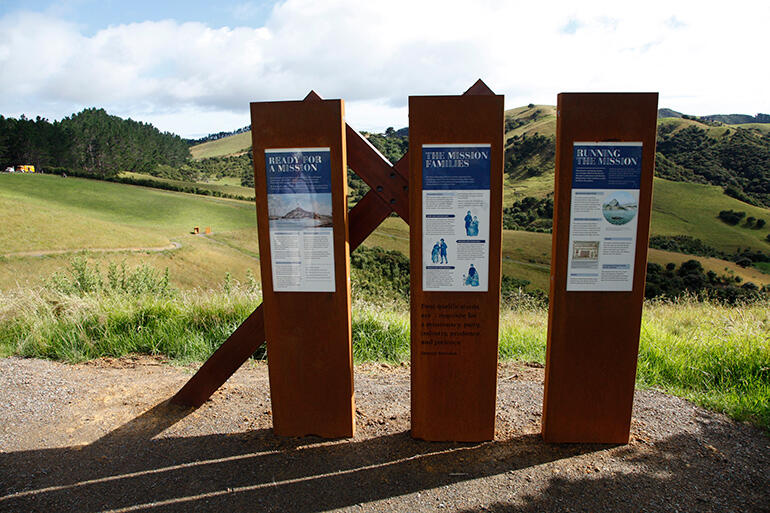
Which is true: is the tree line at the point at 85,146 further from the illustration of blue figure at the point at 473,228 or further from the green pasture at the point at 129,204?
the illustration of blue figure at the point at 473,228

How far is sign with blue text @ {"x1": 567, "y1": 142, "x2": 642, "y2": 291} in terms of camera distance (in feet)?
10.8

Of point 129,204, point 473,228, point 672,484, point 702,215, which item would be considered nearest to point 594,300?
point 473,228

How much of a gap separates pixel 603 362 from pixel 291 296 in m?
2.42

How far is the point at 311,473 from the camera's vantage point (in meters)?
3.31

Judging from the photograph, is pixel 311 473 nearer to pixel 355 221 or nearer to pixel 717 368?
pixel 355 221

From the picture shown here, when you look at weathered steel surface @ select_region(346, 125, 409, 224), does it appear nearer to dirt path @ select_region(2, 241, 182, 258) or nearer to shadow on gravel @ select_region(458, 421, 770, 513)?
shadow on gravel @ select_region(458, 421, 770, 513)

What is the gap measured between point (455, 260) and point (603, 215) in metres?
1.10

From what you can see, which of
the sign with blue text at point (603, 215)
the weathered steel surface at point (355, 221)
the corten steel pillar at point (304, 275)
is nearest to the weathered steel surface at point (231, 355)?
the weathered steel surface at point (355, 221)

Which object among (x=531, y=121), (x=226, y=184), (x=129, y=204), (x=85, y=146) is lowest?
(x=129, y=204)

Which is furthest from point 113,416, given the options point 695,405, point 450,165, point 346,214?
point 695,405

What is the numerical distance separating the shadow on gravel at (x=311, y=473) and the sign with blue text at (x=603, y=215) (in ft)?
4.33

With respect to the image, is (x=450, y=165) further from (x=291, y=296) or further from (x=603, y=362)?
(x=603, y=362)

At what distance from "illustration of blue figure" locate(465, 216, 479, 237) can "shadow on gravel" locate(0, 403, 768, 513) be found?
1.66m

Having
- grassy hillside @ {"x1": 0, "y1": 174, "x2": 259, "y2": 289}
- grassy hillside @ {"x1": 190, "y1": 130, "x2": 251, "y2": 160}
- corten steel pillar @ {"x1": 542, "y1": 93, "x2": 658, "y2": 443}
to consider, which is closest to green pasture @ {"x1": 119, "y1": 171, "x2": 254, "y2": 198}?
grassy hillside @ {"x1": 0, "y1": 174, "x2": 259, "y2": 289}
